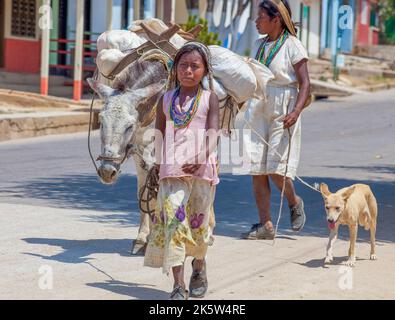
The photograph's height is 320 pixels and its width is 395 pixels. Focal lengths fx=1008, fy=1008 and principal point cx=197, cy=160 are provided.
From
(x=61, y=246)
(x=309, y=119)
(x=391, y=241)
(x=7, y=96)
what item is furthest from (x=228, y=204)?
(x=309, y=119)

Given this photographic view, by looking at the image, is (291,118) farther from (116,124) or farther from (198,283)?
(198,283)

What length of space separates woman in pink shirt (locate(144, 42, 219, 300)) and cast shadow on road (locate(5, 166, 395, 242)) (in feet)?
8.12

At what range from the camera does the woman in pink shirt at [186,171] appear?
6312 millimetres

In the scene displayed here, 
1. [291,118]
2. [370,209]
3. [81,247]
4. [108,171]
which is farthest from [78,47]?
[108,171]

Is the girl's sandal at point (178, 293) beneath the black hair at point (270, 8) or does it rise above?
beneath

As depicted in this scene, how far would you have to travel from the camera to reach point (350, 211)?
7621 mm

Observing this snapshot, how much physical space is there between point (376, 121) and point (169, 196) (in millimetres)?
17473

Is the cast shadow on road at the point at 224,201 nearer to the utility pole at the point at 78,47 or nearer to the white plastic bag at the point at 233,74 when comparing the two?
the white plastic bag at the point at 233,74

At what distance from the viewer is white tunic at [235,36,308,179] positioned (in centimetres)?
864

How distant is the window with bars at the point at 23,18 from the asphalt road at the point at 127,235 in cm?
962

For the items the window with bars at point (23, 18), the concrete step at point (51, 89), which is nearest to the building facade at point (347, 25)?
the window with bars at point (23, 18)

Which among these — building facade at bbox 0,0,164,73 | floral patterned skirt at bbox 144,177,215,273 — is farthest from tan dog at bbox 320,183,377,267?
building facade at bbox 0,0,164,73

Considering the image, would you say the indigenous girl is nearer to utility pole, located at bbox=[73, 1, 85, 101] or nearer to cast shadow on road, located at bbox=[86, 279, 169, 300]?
cast shadow on road, located at bbox=[86, 279, 169, 300]
